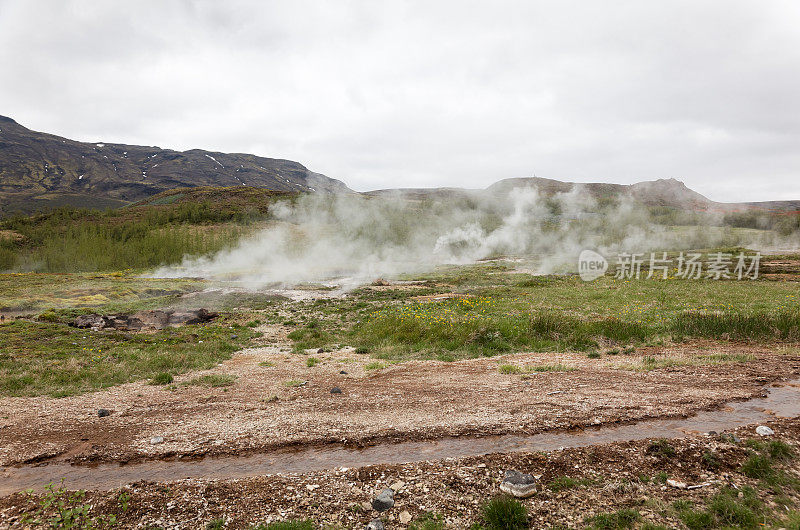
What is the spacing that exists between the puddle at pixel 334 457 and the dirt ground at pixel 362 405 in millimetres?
284

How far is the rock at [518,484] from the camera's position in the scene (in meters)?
5.54

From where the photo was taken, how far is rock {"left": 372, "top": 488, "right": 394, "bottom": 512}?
548 cm

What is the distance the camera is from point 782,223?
86750mm

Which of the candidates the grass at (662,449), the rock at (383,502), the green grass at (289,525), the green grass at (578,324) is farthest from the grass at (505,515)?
the green grass at (578,324)

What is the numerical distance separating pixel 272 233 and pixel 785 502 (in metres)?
89.8

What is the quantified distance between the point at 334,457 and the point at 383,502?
1.91 meters

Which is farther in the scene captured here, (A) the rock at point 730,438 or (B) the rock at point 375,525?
(A) the rock at point 730,438

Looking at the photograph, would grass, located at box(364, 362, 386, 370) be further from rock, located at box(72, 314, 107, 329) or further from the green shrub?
rock, located at box(72, 314, 107, 329)

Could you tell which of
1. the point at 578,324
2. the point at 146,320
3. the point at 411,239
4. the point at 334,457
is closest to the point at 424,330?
the point at 578,324

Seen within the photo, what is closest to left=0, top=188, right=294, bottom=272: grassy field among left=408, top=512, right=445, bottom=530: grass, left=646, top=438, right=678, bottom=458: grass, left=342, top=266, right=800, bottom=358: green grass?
left=342, top=266, right=800, bottom=358: green grass

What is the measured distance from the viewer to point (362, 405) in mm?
9664

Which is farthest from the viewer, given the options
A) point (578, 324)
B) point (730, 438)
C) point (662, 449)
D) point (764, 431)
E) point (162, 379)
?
point (578, 324)

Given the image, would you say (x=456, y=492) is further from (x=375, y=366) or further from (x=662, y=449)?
(x=375, y=366)

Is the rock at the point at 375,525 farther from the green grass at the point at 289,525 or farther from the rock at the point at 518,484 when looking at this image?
the rock at the point at 518,484
